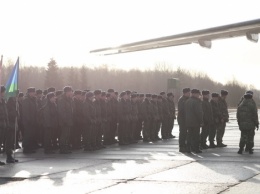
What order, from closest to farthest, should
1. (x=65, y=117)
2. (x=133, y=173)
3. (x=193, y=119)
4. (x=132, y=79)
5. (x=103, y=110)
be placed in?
1. (x=133, y=173)
2. (x=193, y=119)
3. (x=65, y=117)
4. (x=103, y=110)
5. (x=132, y=79)

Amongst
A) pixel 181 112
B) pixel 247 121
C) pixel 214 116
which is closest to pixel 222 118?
pixel 214 116

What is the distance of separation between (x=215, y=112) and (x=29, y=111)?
6218 millimetres

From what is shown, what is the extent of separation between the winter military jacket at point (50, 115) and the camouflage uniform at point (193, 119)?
13.1 feet

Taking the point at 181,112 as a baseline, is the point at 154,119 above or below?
below

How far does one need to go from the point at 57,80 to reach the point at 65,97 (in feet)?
260

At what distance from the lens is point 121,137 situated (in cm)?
1791

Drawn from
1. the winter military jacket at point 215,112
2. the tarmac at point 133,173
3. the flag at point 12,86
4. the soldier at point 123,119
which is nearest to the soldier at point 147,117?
the soldier at point 123,119

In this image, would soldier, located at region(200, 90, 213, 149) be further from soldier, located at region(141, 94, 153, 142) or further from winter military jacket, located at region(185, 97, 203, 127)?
soldier, located at region(141, 94, 153, 142)

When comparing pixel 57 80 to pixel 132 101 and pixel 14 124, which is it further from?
pixel 14 124

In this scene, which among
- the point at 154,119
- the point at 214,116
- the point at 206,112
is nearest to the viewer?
the point at 206,112

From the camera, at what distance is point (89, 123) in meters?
15.6

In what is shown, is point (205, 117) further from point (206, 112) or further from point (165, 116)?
point (165, 116)

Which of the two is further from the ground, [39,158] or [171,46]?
[171,46]

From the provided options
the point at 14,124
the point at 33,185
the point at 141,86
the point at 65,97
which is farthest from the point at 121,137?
the point at 141,86
